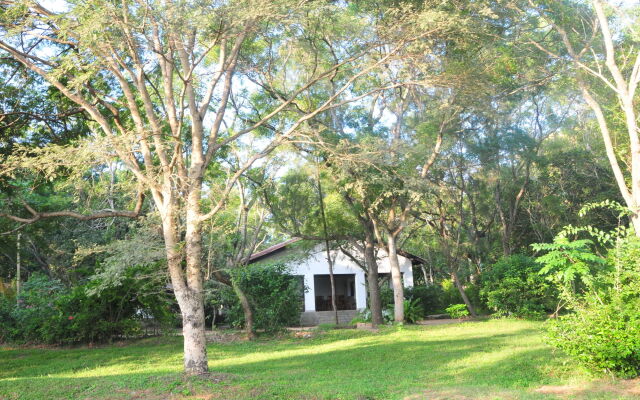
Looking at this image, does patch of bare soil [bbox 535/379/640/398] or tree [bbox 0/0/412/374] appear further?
tree [bbox 0/0/412/374]

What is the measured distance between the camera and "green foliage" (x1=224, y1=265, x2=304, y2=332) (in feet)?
56.6

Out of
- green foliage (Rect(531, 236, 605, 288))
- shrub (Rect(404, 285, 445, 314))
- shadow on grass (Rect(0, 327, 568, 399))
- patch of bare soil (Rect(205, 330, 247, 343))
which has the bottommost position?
shadow on grass (Rect(0, 327, 568, 399))

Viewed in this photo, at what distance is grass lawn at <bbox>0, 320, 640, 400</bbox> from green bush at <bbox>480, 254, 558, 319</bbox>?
1.95m

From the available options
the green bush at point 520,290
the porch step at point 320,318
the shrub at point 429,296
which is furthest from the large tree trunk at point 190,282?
the shrub at point 429,296

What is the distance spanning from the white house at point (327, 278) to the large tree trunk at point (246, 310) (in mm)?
5908

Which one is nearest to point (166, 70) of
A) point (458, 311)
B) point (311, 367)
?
point (311, 367)

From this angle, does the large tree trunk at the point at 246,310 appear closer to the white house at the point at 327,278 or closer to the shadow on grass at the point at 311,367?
the shadow on grass at the point at 311,367

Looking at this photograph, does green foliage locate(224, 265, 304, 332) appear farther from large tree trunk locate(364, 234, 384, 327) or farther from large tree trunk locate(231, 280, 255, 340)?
large tree trunk locate(364, 234, 384, 327)

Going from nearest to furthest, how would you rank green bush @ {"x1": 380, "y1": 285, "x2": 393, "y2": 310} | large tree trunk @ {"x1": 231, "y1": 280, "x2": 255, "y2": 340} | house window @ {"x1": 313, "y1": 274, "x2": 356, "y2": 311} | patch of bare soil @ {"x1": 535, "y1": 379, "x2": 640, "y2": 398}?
patch of bare soil @ {"x1": 535, "y1": 379, "x2": 640, "y2": 398}
large tree trunk @ {"x1": 231, "y1": 280, "x2": 255, "y2": 340}
green bush @ {"x1": 380, "y1": 285, "x2": 393, "y2": 310}
house window @ {"x1": 313, "y1": 274, "x2": 356, "y2": 311}

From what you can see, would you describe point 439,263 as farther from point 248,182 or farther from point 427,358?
point 427,358

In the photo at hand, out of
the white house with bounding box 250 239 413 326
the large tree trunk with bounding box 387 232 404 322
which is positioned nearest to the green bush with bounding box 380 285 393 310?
the white house with bounding box 250 239 413 326

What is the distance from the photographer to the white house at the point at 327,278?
25906 mm

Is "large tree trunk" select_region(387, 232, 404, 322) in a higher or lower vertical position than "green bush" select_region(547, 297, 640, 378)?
higher

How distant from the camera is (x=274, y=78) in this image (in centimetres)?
1691
